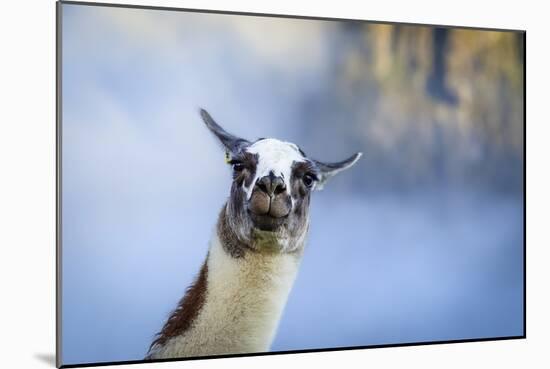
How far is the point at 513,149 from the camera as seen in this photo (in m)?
6.71

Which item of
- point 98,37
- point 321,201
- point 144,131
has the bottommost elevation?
point 321,201

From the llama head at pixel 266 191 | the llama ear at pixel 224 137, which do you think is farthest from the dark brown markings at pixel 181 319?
the llama ear at pixel 224 137

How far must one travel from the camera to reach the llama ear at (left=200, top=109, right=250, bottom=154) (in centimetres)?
584

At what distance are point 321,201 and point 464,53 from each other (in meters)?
1.51

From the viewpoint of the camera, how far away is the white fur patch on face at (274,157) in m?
5.77

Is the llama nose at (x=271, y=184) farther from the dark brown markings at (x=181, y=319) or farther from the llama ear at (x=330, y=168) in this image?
the dark brown markings at (x=181, y=319)

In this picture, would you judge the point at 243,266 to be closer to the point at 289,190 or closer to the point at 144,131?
the point at 289,190

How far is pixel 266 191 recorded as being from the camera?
18.8ft

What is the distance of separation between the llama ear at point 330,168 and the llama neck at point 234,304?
531 mm

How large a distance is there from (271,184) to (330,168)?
58 cm

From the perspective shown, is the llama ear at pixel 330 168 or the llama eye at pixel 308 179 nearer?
the llama eye at pixel 308 179

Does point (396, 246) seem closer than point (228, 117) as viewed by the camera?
No

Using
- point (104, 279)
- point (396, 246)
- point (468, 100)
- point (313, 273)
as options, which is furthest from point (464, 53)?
point (104, 279)

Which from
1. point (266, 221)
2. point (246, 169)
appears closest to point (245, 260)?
point (266, 221)
